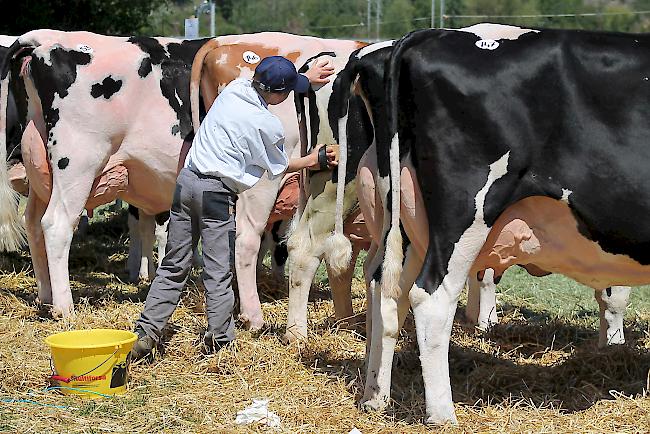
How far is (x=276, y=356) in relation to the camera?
5.53 meters

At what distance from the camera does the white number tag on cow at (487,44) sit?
4.46 m

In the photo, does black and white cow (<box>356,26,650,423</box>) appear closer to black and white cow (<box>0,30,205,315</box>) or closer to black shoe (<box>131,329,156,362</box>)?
A: black shoe (<box>131,329,156,362</box>)

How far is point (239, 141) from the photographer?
17.5 ft

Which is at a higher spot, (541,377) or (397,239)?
(397,239)

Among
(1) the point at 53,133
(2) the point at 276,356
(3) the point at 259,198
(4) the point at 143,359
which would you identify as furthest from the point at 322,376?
(1) the point at 53,133

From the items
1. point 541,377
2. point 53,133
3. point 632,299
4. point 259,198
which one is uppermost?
point 53,133

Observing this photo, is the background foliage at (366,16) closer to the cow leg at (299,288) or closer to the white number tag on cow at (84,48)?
the white number tag on cow at (84,48)

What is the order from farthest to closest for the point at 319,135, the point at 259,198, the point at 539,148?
the point at 259,198 → the point at 319,135 → the point at 539,148

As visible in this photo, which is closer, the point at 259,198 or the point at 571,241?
the point at 571,241

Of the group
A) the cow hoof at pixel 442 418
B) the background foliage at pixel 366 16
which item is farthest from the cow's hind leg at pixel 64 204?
the background foliage at pixel 366 16

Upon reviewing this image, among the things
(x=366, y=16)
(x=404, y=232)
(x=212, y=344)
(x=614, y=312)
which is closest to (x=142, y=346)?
(x=212, y=344)

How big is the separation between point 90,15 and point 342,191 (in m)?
14.2

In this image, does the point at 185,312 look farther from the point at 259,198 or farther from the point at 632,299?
the point at 632,299

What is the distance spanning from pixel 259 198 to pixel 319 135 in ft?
2.38
